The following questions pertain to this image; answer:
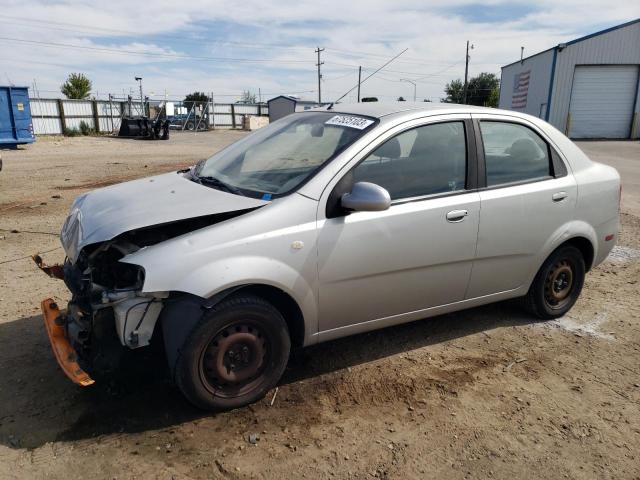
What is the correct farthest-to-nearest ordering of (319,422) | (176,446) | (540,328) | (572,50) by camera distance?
(572,50) → (540,328) → (319,422) → (176,446)

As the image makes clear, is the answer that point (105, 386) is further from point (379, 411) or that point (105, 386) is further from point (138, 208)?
point (379, 411)

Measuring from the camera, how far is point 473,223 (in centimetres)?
357

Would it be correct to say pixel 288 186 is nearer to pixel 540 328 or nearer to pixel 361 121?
pixel 361 121

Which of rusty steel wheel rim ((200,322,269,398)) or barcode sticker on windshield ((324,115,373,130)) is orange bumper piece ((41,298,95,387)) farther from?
barcode sticker on windshield ((324,115,373,130))

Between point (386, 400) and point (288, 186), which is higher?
point (288, 186)

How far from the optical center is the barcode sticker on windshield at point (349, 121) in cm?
339

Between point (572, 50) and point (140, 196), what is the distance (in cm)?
3150

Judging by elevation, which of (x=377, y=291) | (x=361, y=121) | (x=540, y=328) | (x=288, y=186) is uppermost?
(x=361, y=121)

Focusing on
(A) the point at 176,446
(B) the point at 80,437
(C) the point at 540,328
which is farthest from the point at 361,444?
(C) the point at 540,328

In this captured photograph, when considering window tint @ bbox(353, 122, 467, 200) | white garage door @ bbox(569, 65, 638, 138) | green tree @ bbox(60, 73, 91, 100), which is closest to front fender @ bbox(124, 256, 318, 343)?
window tint @ bbox(353, 122, 467, 200)

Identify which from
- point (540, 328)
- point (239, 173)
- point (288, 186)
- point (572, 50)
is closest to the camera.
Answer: point (288, 186)

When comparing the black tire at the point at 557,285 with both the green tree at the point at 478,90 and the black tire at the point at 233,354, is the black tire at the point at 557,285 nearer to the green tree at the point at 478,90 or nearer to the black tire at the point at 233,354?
the black tire at the point at 233,354

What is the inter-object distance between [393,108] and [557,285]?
212 centimetres

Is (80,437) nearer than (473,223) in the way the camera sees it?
Yes
